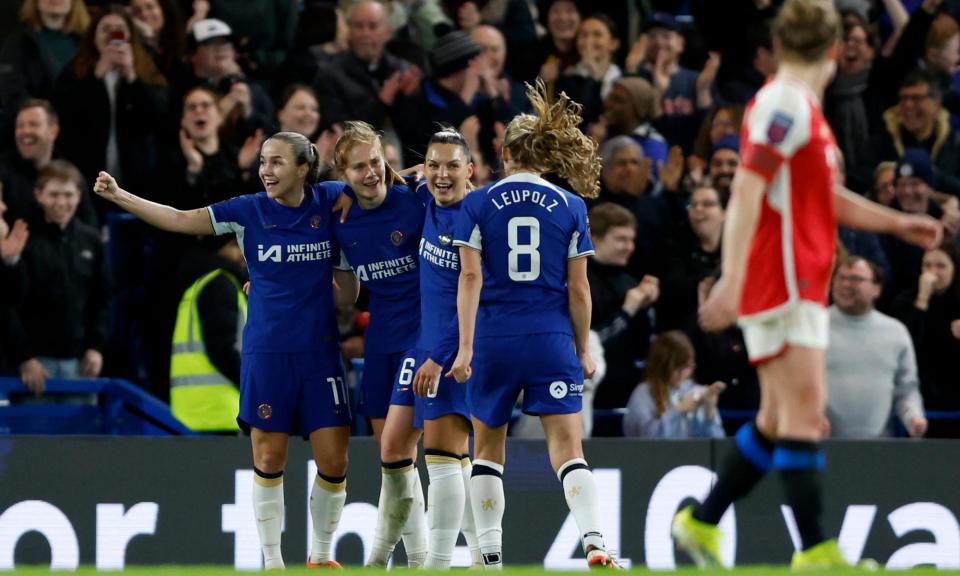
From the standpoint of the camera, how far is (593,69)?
13.1 metres

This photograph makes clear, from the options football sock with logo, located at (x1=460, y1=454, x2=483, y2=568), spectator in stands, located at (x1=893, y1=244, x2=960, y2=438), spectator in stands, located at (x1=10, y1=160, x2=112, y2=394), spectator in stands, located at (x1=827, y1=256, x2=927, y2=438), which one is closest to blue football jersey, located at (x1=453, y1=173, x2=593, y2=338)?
football sock with logo, located at (x1=460, y1=454, x2=483, y2=568)

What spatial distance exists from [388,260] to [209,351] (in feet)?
7.37

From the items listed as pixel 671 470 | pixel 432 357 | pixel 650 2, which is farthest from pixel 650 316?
pixel 650 2

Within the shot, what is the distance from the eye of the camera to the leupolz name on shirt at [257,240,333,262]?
8273 mm

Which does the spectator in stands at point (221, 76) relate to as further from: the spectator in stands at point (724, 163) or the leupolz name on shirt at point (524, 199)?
the leupolz name on shirt at point (524, 199)

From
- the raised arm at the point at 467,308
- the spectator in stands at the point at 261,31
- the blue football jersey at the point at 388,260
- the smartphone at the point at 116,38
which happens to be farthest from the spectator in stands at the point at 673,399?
the smartphone at the point at 116,38

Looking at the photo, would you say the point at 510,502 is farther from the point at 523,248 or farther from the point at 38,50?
the point at 38,50

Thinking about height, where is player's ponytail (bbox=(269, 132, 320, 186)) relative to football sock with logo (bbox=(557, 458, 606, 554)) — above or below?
above

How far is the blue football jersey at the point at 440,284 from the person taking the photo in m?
8.01

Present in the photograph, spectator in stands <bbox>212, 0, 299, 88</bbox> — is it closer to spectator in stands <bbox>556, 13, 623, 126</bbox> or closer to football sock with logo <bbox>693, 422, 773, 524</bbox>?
spectator in stands <bbox>556, 13, 623, 126</bbox>

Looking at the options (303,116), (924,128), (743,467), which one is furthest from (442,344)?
(924,128)

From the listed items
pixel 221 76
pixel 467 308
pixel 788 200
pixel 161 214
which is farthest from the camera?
pixel 221 76

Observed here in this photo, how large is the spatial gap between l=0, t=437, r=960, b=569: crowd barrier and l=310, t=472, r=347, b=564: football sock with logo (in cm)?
152

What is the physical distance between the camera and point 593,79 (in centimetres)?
1293
